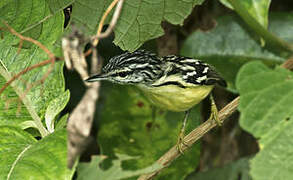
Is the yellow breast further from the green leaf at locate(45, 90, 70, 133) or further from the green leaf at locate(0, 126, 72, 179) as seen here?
the green leaf at locate(0, 126, 72, 179)

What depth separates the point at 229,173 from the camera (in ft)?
9.66

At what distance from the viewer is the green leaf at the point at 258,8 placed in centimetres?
231

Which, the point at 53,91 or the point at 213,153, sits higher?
the point at 53,91

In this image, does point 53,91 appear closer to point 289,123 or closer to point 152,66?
point 152,66

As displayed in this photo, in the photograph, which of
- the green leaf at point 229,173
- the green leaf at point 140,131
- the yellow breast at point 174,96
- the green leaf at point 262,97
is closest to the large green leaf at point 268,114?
the green leaf at point 262,97

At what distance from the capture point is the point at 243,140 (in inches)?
132

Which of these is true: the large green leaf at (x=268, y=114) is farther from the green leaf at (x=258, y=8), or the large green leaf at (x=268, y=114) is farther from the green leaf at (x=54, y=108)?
the green leaf at (x=258, y=8)

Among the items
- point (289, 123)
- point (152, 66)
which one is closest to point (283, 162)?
point (289, 123)

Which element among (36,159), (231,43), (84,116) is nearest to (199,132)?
(36,159)

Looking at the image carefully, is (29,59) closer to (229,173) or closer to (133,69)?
(133,69)

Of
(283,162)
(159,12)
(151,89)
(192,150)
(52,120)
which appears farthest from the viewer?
(192,150)

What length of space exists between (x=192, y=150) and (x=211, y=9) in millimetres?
1028

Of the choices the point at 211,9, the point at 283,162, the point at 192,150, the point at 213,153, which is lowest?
the point at 213,153

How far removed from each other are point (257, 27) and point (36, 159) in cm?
136
